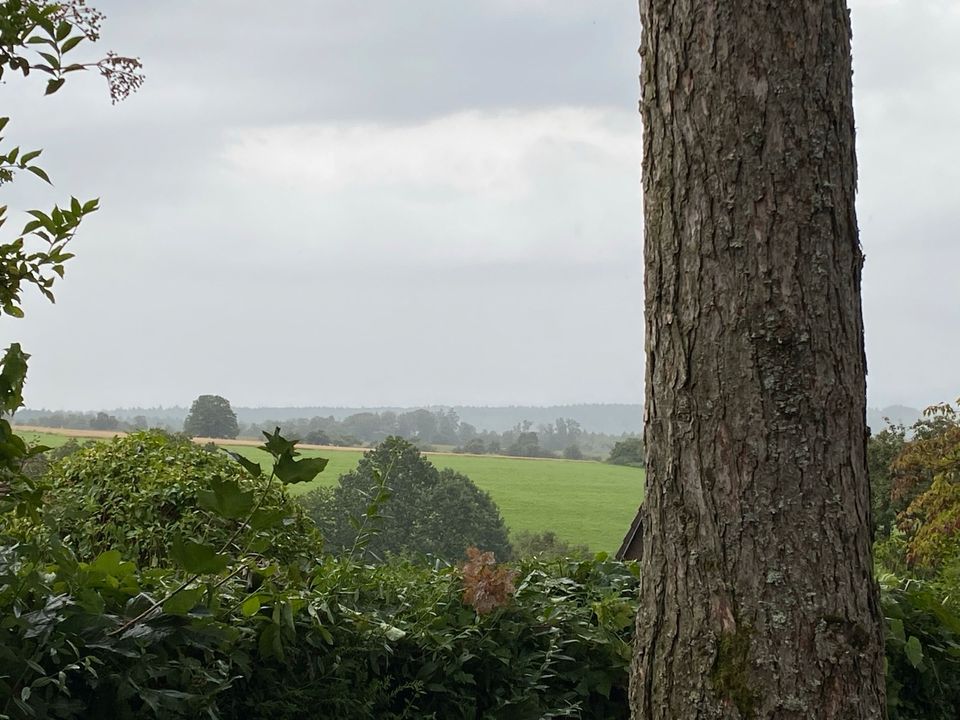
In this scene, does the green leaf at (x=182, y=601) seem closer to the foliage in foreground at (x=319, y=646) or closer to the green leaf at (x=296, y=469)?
the foliage in foreground at (x=319, y=646)

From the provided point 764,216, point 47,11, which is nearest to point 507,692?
point 764,216

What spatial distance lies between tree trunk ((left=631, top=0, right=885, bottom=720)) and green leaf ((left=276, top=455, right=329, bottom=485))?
0.64 metres

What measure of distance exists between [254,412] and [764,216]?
14.8 m

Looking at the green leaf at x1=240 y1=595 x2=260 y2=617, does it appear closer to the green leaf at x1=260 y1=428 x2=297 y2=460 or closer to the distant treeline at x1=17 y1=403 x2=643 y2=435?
the green leaf at x1=260 y1=428 x2=297 y2=460

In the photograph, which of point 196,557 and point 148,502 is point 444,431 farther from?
point 196,557

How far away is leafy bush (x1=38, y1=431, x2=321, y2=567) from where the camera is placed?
2.78 m

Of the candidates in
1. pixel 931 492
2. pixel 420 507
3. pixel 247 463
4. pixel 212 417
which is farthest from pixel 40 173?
pixel 931 492

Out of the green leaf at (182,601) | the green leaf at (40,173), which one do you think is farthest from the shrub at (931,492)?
the green leaf at (40,173)

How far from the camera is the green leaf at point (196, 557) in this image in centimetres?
136

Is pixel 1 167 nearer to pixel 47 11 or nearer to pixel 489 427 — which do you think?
pixel 47 11

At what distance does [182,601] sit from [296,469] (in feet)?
1.39

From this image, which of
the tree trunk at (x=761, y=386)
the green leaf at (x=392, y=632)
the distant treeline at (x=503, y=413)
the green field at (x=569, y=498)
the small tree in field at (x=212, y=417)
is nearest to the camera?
the tree trunk at (x=761, y=386)

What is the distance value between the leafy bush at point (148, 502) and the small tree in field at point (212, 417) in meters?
4.45

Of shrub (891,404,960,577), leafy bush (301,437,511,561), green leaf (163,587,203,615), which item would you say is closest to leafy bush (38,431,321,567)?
green leaf (163,587,203,615)
